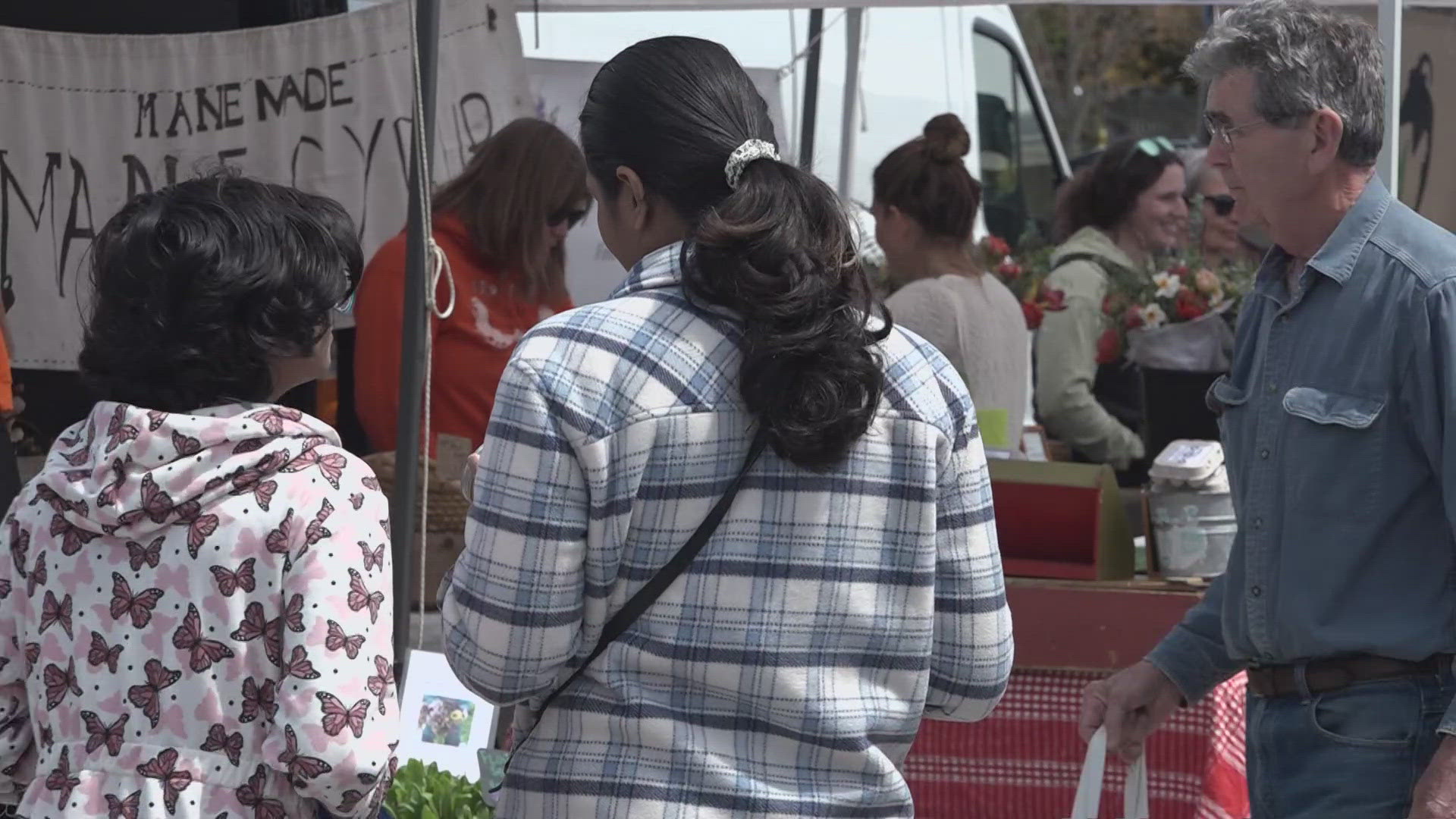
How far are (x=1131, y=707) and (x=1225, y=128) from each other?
0.84 meters

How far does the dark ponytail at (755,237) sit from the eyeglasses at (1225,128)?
79 centimetres

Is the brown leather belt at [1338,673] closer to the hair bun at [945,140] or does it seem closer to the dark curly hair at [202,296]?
the dark curly hair at [202,296]

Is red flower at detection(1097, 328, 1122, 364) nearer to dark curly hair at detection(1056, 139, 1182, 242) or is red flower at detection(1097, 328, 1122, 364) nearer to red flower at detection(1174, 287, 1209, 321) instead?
red flower at detection(1174, 287, 1209, 321)

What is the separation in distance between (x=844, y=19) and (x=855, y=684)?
6.15 metres

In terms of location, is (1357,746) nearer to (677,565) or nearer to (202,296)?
(677,565)

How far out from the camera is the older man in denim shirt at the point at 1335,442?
213cm

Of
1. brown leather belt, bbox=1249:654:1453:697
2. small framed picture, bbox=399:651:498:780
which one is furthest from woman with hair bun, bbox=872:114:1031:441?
brown leather belt, bbox=1249:654:1453:697

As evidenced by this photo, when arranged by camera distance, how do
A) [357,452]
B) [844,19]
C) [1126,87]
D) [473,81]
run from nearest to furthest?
[473,81], [357,452], [844,19], [1126,87]

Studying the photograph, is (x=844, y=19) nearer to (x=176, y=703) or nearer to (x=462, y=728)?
(x=462, y=728)

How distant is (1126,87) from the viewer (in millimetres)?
24766

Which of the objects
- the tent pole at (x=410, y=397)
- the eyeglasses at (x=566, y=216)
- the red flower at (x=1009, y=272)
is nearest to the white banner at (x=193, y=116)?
the eyeglasses at (x=566, y=216)

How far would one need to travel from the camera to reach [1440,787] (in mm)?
1987

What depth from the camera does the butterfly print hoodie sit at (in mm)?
1795

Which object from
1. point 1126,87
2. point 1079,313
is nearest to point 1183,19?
point 1126,87
